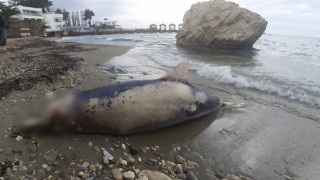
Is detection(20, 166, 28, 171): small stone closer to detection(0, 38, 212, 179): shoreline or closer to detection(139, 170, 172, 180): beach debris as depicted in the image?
detection(0, 38, 212, 179): shoreline

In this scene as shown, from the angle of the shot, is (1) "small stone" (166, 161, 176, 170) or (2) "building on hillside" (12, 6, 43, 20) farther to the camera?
(2) "building on hillside" (12, 6, 43, 20)

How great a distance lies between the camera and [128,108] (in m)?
4.34

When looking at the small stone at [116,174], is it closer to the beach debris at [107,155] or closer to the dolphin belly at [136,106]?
the beach debris at [107,155]

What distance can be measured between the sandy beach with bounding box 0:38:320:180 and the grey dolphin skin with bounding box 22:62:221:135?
0.13m

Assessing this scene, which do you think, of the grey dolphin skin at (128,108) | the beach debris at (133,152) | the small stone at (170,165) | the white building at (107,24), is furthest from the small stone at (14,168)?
the white building at (107,24)

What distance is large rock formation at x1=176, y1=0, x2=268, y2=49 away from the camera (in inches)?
1078

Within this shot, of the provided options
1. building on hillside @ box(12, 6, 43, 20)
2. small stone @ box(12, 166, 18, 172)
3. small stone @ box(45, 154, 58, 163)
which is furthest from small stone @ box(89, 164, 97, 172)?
building on hillside @ box(12, 6, 43, 20)

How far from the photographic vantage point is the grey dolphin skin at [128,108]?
3.96 m

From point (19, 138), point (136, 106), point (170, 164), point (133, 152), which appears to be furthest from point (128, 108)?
point (19, 138)

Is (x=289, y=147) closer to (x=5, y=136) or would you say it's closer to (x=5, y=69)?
(x=5, y=136)

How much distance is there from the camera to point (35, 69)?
830cm

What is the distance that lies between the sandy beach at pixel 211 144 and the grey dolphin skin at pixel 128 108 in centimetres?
13

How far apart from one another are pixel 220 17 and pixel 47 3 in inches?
3730

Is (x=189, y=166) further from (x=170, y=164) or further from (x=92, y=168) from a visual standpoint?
(x=92, y=168)
